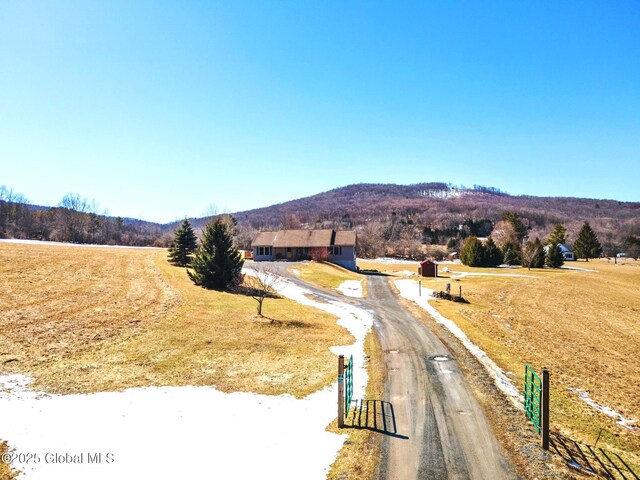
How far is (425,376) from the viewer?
16531mm

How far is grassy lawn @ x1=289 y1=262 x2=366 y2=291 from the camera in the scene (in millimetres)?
48250

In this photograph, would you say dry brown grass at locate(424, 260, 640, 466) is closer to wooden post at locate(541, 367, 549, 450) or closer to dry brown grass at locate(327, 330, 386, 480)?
wooden post at locate(541, 367, 549, 450)

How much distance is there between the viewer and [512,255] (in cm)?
8050

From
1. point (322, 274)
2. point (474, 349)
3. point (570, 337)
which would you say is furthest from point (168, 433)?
point (322, 274)

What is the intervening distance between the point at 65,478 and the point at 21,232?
117 meters

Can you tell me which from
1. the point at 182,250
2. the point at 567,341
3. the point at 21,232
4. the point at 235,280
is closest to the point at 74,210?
the point at 21,232

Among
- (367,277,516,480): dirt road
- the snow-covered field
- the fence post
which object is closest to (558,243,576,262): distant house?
(367,277,516,480): dirt road

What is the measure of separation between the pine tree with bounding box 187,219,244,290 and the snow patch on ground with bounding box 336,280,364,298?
1255 centimetres

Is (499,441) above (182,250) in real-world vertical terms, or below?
below

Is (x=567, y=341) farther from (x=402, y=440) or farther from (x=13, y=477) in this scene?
(x=13, y=477)

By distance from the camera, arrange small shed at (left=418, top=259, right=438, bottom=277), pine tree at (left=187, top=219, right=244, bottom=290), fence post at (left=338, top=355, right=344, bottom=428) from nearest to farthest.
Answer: fence post at (left=338, top=355, right=344, bottom=428) < pine tree at (left=187, top=219, right=244, bottom=290) < small shed at (left=418, top=259, right=438, bottom=277)

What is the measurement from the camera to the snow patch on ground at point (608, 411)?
13273 mm

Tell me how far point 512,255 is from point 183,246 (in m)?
68.3

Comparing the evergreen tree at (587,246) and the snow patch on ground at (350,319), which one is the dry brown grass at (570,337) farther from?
the evergreen tree at (587,246)
